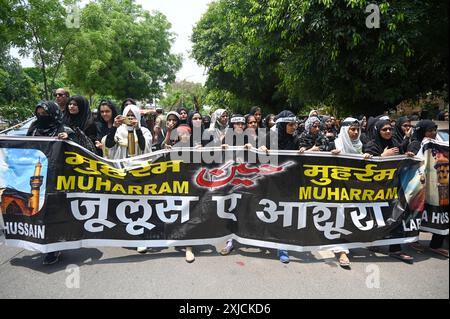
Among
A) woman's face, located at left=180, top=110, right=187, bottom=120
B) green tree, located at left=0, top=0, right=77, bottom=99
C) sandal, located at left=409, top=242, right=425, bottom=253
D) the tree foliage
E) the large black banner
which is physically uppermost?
green tree, located at left=0, top=0, right=77, bottom=99

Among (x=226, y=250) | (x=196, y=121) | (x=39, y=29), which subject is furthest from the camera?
(x=39, y=29)

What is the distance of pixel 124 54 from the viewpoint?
23375 millimetres

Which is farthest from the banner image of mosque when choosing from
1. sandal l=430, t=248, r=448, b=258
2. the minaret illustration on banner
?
sandal l=430, t=248, r=448, b=258

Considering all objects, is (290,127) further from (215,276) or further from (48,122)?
(48,122)

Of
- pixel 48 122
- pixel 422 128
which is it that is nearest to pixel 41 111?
pixel 48 122

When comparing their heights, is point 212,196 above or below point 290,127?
below

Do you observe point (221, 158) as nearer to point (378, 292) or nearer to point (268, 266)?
point (268, 266)

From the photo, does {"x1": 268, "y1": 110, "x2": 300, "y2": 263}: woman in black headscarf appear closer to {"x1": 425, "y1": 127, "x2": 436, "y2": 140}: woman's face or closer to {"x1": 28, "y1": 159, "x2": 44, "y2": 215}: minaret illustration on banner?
{"x1": 425, "y1": 127, "x2": 436, "y2": 140}: woman's face

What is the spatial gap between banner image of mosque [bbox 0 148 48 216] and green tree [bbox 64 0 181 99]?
1046 cm

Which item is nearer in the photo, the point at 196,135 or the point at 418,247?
the point at 418,247

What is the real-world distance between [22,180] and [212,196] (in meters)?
2.18

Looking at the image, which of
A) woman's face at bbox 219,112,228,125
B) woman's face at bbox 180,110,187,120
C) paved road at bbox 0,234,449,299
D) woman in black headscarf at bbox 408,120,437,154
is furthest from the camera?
woman's face at bbox 180,110,187,120

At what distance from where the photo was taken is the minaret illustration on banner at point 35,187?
3.48 meters

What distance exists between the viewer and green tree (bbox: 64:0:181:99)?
1342 centimetres
